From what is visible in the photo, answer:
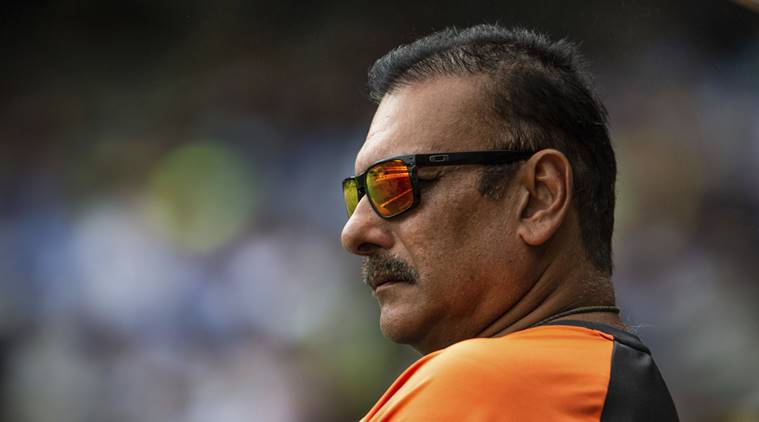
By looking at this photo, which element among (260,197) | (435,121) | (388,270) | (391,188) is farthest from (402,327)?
(260,197)

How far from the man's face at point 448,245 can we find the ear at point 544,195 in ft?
0.07

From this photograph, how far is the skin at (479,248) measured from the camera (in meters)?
1.42

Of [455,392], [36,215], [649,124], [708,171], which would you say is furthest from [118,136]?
[455,392]

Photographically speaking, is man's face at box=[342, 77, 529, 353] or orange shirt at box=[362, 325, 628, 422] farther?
man's face at box=[342, 77, 529, 353]

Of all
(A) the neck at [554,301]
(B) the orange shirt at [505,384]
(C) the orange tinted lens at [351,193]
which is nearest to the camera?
(B) the orange shirt at [505,384]

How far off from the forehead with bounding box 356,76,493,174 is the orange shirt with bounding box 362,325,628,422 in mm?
377

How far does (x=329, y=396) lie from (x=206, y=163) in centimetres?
163

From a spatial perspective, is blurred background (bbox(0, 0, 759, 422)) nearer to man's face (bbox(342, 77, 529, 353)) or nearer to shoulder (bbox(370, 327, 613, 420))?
man's face (bbox(342, 77, 529, 353))

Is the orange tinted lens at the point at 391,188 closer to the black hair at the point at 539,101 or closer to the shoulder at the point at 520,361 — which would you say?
the black hair at the point at 539,101

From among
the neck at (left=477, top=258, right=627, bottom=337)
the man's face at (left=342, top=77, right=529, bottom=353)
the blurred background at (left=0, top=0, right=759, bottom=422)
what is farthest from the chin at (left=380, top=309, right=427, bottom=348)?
the blurred background at (left=0, top=0, right=759, bottom=422)

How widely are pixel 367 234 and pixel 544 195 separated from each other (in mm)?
291

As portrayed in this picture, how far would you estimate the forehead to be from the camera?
1.43 m

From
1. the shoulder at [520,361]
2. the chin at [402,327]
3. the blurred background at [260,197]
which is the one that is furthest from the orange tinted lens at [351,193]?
the blurred background at [260,197]

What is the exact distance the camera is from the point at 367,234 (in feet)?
4.88
